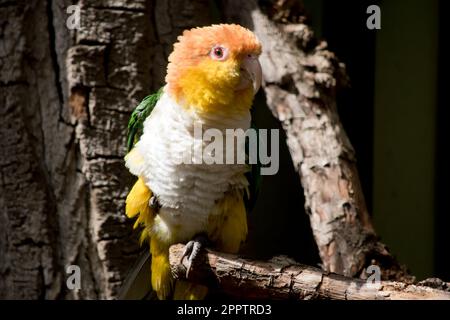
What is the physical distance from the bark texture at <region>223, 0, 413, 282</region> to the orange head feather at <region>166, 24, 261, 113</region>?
42 centimetres

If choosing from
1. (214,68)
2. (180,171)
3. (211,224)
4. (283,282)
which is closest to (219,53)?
(214,68)

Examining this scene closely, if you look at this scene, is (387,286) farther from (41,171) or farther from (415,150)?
(415,150)

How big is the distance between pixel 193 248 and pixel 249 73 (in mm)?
573

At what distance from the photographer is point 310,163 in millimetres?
2039

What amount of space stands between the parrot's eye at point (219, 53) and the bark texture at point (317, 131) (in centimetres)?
53

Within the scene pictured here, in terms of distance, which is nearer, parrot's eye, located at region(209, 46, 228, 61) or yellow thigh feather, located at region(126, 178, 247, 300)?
parrot's eye, located at region(209, 46, 228, 61)

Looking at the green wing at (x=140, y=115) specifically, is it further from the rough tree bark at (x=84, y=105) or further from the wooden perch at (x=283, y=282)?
the wooden perch at (x=283, y=282)

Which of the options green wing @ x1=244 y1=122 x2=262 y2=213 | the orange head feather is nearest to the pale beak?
the orange head feather

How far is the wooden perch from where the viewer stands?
138 centimetres

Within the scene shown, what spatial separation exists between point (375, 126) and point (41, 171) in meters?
1.72

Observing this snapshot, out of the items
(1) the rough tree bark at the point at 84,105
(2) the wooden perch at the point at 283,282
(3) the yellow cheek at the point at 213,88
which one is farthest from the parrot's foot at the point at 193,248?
(1) the rough tree bark at the point at 84,105

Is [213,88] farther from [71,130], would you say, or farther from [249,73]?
[71,130]

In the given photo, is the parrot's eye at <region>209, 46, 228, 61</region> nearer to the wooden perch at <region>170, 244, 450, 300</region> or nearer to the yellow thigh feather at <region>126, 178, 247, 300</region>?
the yellow thigh feather at <region>126, 178, 247, 300</region>
